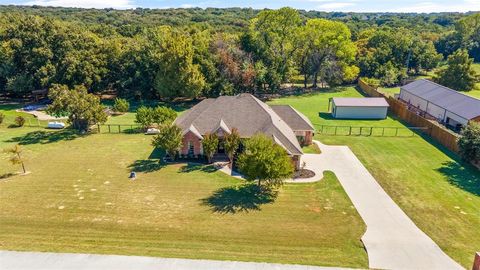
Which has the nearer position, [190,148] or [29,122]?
[190,148]

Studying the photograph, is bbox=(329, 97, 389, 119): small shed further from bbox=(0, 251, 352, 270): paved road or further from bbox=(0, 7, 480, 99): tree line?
bbox=(0, 251, 352, 270): paved road

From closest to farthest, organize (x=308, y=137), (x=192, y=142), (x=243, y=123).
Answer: (x=192, y=142) < (x=243, y=123) < (x=308, y=137)

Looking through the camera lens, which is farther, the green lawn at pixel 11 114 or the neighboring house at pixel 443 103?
the green lawn at pixel 11 114

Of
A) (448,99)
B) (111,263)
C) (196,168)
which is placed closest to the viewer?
(111,263)

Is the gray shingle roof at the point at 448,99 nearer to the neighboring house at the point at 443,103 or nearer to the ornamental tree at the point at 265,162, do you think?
the neighboring house at the point at 443,103

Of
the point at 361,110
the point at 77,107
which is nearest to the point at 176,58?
the point at 77,107

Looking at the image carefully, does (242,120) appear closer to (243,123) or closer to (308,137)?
(243,123)

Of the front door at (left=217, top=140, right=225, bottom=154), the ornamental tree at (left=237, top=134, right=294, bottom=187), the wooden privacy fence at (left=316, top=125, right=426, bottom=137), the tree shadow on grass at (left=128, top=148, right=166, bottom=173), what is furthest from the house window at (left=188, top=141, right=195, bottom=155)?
the wooden privacy fence at (left=316, top=125, right=426, bottom=137)

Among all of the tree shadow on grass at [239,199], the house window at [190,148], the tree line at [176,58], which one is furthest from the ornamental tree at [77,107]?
the tree shadow on grass at [239,199]
